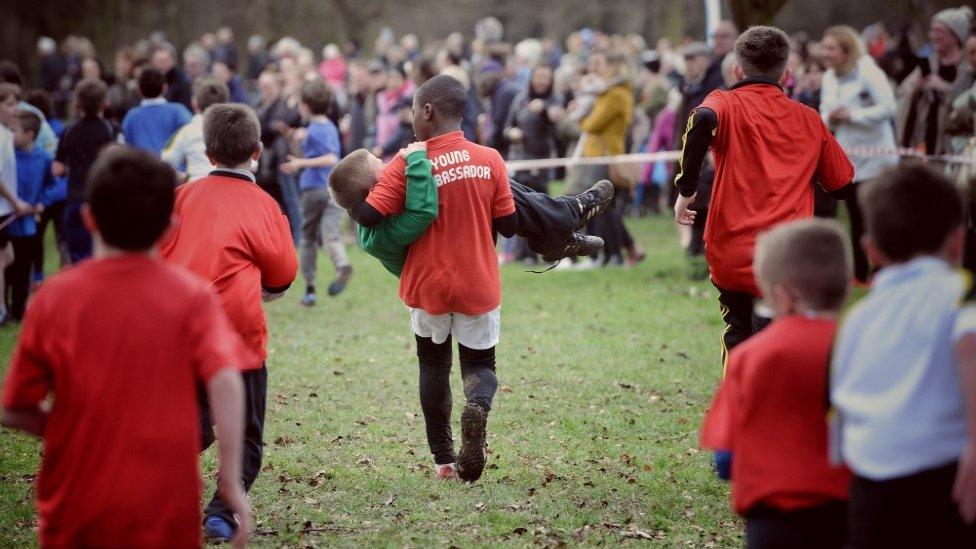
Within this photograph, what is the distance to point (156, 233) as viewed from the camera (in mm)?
3311

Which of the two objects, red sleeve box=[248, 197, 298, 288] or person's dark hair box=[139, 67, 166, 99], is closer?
red sleeve box=[248, 197, 298, 288]

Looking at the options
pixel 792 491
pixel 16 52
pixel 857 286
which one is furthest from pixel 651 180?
pixel 16 52

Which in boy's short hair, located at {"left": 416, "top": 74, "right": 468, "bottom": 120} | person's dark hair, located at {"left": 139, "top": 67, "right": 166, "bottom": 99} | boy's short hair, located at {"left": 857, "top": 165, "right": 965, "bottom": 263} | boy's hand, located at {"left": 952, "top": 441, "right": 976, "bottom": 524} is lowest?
boy's hand, located at {"left": 952, "top": 441, "right": 976, "bottom": 524}

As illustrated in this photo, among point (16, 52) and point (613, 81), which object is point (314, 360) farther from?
point (16, 52)

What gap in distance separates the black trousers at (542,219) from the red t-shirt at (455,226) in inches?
10.8

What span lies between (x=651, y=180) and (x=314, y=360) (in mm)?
11388

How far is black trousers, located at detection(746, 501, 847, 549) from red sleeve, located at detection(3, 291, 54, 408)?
2047 millimetres

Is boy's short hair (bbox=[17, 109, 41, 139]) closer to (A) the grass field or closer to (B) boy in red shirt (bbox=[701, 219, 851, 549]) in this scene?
(A) the grass field

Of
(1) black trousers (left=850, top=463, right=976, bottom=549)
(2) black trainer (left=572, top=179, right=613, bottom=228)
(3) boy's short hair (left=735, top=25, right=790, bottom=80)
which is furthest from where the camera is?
(2) black trainer (left=572, top=179, right=613, bottom=228)

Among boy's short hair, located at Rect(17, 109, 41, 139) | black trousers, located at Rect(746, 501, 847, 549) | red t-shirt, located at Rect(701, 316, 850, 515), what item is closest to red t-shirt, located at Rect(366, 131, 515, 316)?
red t-shirt, located at Rect(701, 316, 850, 515)

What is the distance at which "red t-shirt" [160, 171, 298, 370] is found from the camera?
4805 mm

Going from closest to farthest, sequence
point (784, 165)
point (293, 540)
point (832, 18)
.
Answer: point (293, 540) < point (784, 165) < point (832, 18)

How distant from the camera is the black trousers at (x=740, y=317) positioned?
6.07 m

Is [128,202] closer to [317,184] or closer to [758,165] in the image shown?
[758,165]
